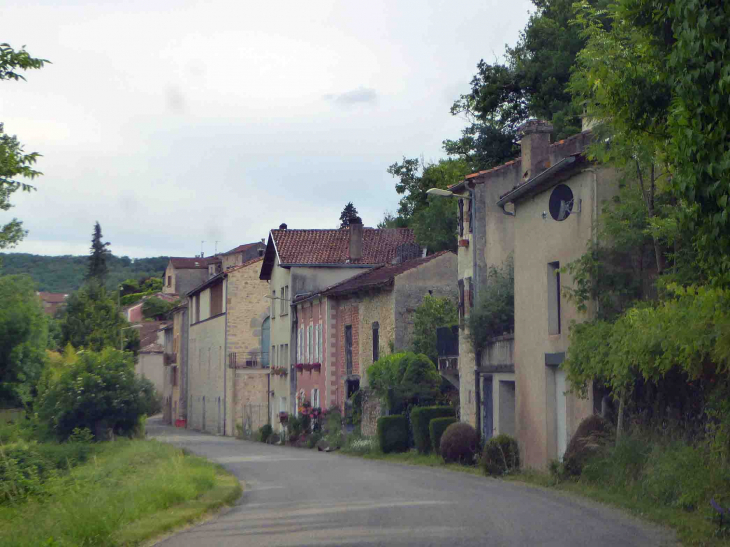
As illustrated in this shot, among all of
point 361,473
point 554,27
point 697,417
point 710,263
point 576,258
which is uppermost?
point 554,27

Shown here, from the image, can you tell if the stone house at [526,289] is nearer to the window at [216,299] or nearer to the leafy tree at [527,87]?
the leafy tree at [527,87]

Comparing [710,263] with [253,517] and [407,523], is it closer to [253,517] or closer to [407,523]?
[407,523]

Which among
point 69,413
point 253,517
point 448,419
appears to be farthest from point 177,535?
point 69,413

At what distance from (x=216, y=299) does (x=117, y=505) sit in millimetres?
47158

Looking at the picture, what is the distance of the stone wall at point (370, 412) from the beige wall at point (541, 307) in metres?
12.6

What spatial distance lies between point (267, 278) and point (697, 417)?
40.3 m

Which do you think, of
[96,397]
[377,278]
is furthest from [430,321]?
[96,397]

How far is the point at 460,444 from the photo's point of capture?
23734 mm

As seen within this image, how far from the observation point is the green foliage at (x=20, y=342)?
111 feet

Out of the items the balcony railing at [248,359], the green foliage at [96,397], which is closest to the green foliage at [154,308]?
the balcony railing at [248,359]

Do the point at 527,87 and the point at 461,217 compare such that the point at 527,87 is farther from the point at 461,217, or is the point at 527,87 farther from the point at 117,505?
the point at 117,505

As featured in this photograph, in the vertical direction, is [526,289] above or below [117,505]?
above

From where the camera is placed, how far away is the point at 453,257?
3550cm

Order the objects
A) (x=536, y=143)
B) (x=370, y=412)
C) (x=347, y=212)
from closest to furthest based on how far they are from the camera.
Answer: (x=536, y=143)
(x=370, y=412)
(x=347, y=212)
